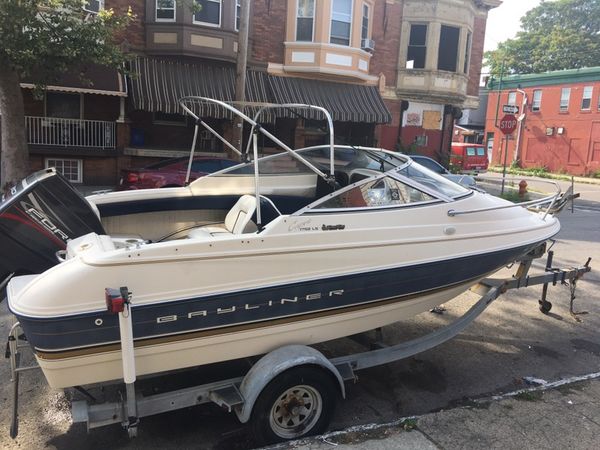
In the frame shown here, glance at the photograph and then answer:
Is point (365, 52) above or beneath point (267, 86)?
above

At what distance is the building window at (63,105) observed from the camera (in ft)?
52.0

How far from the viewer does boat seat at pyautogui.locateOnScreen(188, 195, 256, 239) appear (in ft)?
13.9

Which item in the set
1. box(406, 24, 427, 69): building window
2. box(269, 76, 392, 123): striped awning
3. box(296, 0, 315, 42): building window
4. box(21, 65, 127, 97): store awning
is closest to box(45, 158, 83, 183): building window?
box(21, 65, 127, 97): store awning

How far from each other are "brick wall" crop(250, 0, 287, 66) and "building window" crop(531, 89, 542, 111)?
2669 cm

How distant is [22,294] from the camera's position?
2.96 metres

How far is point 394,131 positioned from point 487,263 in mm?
17765

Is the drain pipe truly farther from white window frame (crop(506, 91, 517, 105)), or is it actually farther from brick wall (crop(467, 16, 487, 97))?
brick wall (crop(467, 16, 487, 97))

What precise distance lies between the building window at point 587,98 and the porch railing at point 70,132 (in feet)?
103

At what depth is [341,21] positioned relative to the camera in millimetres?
18672

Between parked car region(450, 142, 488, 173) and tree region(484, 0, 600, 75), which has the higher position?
tree region(484, 0, 600, 75)

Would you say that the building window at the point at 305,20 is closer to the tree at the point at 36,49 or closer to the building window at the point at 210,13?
the building window at the point at 210,13

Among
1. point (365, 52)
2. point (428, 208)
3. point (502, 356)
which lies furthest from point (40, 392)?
point (365, 52)

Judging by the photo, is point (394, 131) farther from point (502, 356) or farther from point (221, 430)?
point (221, 430)

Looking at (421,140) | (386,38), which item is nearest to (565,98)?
(421,140)
